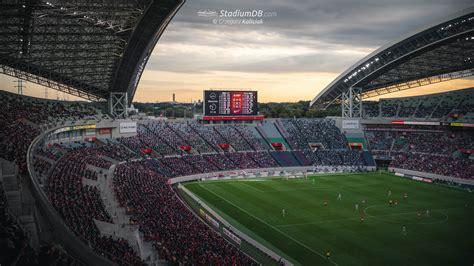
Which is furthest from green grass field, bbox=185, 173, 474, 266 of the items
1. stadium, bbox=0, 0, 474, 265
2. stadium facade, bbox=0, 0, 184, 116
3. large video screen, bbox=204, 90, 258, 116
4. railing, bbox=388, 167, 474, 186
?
large video screen, bbox=204, 90, 258, 116

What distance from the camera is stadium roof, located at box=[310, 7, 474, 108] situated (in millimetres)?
63750

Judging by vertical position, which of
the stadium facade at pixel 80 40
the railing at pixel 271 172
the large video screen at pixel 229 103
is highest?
the stadium facade at pixel 80 40

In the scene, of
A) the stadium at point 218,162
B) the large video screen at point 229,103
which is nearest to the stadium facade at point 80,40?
the stadium at point 218,162

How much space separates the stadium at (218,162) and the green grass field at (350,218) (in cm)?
24

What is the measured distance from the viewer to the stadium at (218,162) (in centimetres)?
2734

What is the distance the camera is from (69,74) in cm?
6519

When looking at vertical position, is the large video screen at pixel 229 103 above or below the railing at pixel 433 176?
above

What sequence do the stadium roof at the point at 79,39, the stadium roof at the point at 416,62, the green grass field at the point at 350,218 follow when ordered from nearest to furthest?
the green grass field at the point at 350,218 < the stadium roof at the point at 79,39 < the stadium roof at the point at 416,62

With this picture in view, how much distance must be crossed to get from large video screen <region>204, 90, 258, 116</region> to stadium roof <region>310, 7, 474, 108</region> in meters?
18.1

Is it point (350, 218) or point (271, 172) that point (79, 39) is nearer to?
point (271, 172)

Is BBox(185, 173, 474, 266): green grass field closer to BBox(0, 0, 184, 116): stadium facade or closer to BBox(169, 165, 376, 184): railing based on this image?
BBox(169, 165, 376, 184): railing

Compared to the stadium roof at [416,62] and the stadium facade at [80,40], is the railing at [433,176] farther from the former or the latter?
the stadium facade at [80,40]

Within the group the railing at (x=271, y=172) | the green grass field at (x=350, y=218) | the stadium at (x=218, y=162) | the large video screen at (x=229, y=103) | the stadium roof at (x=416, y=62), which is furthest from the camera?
the large video screen at (x=229, y=103)

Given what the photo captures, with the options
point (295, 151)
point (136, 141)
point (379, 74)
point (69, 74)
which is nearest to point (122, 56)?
point (69, 74)
